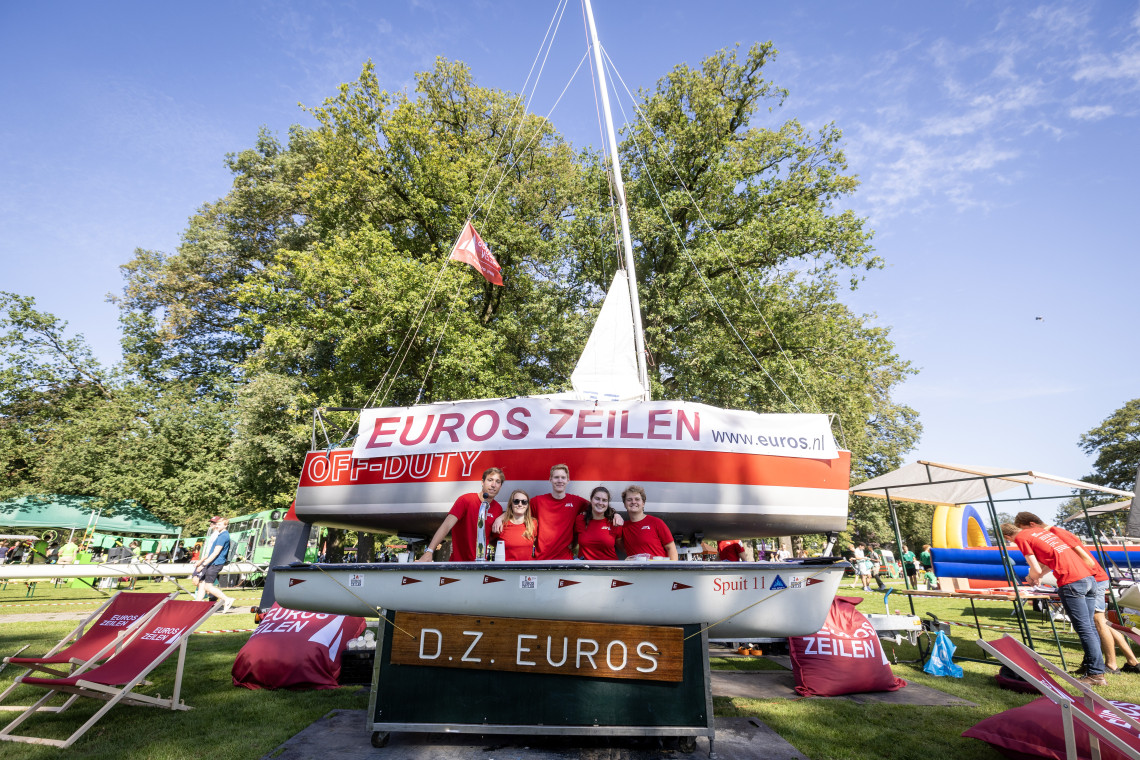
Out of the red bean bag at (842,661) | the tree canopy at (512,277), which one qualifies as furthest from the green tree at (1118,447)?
the red bean bag at (842,661)

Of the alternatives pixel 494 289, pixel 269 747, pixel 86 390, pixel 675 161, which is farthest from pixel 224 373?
pixel 269 747

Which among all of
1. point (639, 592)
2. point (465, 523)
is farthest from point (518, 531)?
point (639, 592)

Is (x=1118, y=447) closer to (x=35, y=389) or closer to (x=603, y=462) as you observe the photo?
(x=603, y=462)

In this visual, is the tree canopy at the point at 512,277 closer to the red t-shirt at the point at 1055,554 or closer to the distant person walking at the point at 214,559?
the distant person walking at the point at 214,559

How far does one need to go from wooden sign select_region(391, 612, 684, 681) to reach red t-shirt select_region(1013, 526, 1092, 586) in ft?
15.9

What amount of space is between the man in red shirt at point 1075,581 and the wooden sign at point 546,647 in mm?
4769

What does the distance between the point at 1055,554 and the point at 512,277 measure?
16.8m

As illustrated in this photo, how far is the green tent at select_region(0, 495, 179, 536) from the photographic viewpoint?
22.6 meters

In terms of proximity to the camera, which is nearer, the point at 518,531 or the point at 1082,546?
the point at 518,531

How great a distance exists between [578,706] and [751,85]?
1950 centimetres

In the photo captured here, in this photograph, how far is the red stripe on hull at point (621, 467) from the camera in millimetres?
6062

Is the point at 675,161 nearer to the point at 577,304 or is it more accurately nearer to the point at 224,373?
the point at 577,304

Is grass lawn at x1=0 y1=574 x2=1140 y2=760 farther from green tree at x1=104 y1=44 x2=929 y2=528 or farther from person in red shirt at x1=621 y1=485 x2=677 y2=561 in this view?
green tree at x1=104 y1=44 x2=929 y2=528

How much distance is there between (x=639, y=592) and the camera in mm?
3424
